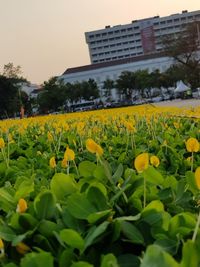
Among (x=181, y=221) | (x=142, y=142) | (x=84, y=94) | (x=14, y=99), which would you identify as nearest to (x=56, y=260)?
(x=181, y=221)

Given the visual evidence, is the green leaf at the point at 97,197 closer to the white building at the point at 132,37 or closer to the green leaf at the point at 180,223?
the green leaf at the point at 180,223

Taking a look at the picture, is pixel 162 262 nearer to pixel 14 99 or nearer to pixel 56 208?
pixel 56 208

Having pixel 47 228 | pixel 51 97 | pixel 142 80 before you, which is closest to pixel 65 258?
pixel 47 228

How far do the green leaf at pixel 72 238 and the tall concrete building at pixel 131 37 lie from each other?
12359cm

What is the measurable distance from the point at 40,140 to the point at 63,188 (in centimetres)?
283

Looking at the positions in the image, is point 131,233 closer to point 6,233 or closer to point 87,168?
point 6,233

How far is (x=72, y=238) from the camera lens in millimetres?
860

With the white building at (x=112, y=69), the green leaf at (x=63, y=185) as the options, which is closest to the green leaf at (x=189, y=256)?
the green leaf at (x=63, y=185)

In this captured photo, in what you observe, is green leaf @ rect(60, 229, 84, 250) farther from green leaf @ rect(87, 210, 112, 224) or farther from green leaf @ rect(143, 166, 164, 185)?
green leaf @ rect(143, 166, 164, 185)

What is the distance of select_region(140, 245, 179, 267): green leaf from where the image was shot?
670mm

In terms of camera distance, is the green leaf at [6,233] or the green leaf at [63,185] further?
the green leaf at [63,185]

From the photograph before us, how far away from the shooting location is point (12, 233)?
97 cm

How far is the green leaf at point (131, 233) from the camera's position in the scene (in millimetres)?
911

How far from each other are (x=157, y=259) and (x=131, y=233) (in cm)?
23
